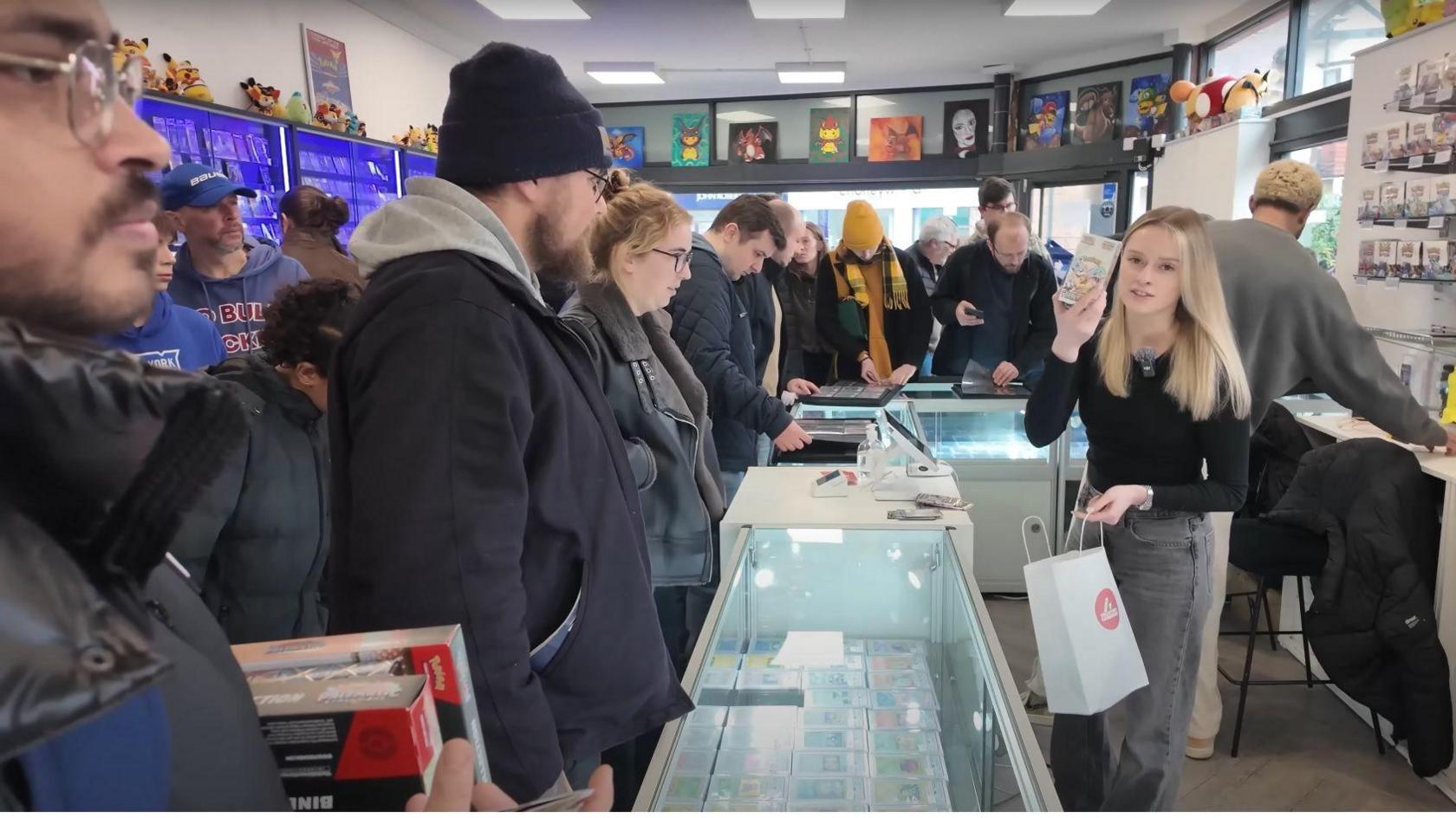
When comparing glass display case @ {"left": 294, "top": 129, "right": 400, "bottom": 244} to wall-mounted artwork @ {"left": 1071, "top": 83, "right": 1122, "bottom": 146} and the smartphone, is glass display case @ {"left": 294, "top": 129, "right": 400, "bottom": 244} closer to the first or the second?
the smartphone

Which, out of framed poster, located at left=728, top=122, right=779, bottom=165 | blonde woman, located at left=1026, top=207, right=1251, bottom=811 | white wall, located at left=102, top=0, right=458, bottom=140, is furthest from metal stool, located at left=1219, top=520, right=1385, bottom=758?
framed poster, located at left=728, top=122, right=779, bottom=165

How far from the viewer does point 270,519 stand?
1846 millimetres

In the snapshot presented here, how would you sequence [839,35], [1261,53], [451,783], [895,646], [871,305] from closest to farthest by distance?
[451,783]
[895,646]
[871,305]
[1261,53]
[839,35]

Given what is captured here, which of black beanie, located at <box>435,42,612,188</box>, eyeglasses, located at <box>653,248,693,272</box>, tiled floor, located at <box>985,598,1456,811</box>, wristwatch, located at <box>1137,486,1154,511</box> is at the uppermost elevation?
black beanie, located at <box>435,42,612,188</box>

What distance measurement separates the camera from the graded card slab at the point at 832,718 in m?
1.67

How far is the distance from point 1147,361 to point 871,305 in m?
2.45

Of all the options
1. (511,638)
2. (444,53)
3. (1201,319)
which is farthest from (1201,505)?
(444,53)

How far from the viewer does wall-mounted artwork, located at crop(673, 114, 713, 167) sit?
34.9 ft

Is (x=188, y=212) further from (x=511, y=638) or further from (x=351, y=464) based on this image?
(x=511, y=638)

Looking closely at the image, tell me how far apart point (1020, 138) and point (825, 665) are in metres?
8.84

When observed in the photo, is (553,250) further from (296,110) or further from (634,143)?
(634,143)

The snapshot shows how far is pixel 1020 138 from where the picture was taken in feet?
31.4

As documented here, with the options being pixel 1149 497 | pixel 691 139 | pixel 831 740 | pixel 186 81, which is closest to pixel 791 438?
pixel 1149 497

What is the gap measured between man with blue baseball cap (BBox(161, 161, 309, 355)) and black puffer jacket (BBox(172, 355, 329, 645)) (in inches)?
47.2
